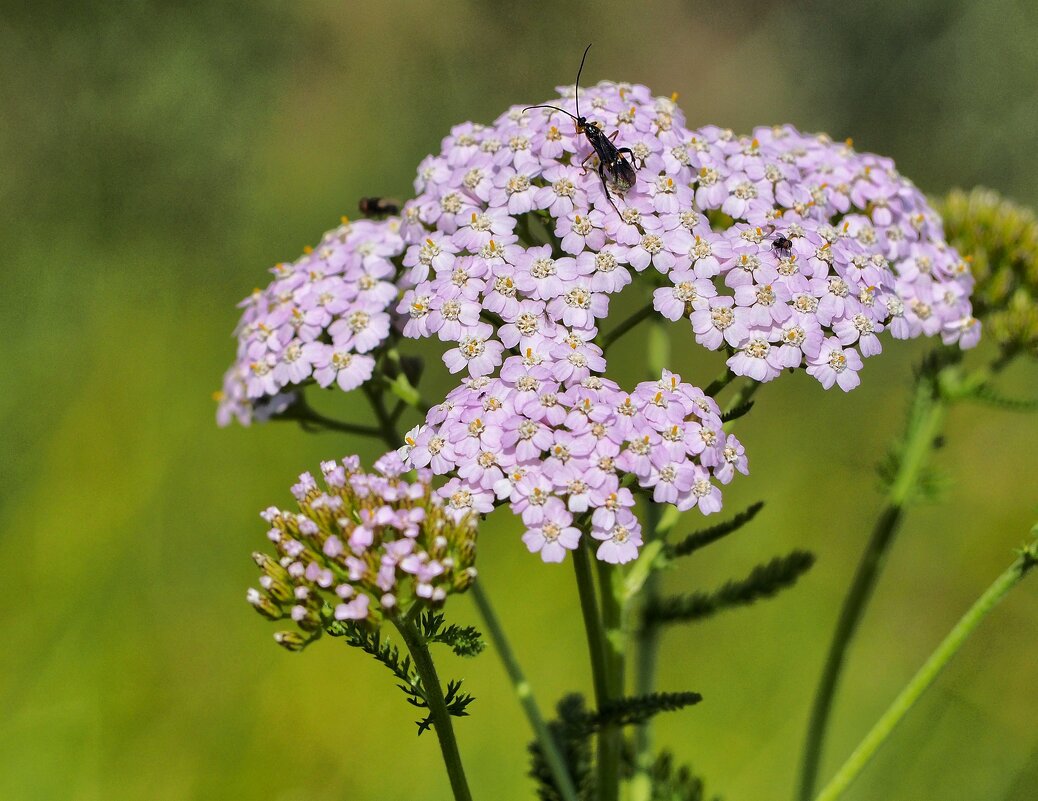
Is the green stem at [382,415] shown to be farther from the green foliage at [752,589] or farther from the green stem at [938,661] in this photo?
the green stem at [938,661]

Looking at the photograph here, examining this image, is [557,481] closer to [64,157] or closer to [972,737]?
[972,737]

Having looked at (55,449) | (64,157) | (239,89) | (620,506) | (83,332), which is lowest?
(620,506)

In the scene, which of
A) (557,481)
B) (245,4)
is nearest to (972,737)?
(557,481)

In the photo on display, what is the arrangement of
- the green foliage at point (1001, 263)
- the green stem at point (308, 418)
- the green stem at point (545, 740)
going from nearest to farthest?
1. the green stem at point (545, 740)
2. the green stem at point (308, 418)
3. the green foliage at point (1001, 263)

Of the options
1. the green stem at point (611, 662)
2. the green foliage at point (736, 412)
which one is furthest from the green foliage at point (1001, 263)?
the green stem at point (611, 662)

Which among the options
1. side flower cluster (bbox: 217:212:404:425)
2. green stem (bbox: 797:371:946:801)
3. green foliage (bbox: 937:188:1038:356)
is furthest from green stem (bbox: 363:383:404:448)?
green foliage (bbox: 937:188:1038:356)

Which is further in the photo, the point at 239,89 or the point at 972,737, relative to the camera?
the point at 239,89
